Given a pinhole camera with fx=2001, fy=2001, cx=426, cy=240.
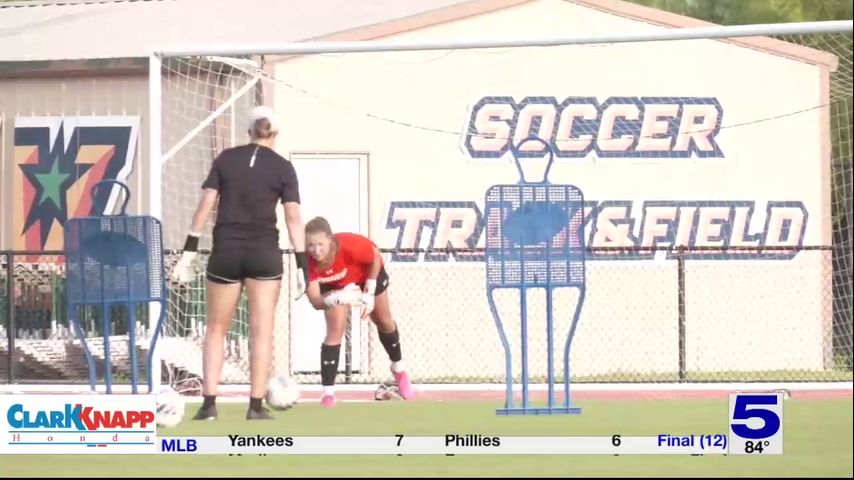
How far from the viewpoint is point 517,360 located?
21.5 metres

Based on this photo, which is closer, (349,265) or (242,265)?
(242,265)

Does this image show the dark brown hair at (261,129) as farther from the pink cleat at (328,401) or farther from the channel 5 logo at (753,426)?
the channel 5 logo at (753,426)

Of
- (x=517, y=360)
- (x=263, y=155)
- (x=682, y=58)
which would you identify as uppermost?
(x=682, y=58)

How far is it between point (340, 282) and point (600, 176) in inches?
293

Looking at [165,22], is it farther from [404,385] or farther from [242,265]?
[242,265]

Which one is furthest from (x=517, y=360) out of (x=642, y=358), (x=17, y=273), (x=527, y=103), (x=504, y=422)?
(x=504, y=422)

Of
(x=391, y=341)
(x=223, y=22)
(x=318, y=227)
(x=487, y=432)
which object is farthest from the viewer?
(x=223, y=22)

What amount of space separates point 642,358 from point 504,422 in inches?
334

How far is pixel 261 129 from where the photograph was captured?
12750 mm

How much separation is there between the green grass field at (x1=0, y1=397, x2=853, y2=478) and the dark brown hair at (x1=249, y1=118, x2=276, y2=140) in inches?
72.5

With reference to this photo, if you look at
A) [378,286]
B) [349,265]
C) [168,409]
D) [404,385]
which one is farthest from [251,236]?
[404,385]

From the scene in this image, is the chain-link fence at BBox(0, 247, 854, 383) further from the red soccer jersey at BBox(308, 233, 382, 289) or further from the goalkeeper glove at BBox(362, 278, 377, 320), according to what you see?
the goalkeeper glove at BBox(362, 278, 377, 320)

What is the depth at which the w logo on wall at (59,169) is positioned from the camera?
21.8 m

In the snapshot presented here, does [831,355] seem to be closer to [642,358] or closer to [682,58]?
[642,358]
